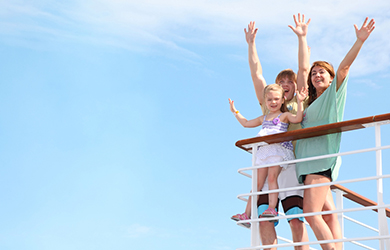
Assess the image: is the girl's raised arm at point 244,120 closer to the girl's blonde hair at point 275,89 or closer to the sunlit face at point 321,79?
the girl's blonde hair at point 275,89

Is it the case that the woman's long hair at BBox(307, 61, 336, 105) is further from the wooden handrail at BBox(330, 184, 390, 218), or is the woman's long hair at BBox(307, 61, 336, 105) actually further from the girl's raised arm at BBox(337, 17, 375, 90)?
the wooden handrail at BBox(330, 184, 390, 218)

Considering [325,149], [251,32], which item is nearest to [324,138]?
[325,149]

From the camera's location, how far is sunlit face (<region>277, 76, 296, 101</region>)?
4.30 meters

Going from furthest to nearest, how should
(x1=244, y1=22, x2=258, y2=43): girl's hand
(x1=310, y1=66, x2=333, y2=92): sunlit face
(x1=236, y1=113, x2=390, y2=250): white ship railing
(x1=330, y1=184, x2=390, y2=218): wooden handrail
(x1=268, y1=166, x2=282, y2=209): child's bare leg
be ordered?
1. (x1=244, y1=22, x2=258, y2=43): girl's hand
2. (x1=330, y1=184, x2=390, y2=218): wooden handrail
3. (x1=310, y1=66, x2=333, y2=92): sunlit face
4. (x1=268, y1=166, x2=282, y2=209): child's bare leg
5. (x1=236, y1=113, x2=390, y2=250): white ship railing

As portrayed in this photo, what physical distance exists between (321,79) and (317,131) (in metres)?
0.69

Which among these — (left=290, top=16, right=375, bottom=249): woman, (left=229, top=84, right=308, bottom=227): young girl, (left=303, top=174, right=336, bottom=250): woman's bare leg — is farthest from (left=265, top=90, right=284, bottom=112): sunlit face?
(left=303, top=174, right=336, bottom=250): woman's bare leg

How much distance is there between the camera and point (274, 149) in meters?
3.84

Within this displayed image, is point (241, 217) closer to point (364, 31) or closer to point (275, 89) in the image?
point (275, 89)

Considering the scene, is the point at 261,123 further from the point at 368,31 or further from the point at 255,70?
the point at 368,31

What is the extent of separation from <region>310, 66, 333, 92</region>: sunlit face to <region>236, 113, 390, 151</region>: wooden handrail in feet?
2.02

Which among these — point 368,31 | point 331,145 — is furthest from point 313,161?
point 368,31

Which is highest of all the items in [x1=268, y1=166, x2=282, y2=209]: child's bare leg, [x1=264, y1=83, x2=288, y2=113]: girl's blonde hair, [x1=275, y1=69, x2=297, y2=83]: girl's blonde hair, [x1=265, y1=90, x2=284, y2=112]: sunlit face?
[x1=275, y1=69, x2=297, y2=83]: girl's blonde hair

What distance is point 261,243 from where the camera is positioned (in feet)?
12.3

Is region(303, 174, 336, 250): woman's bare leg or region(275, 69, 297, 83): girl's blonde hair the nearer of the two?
region(303, 174, 336, 250): woman's bare leg
